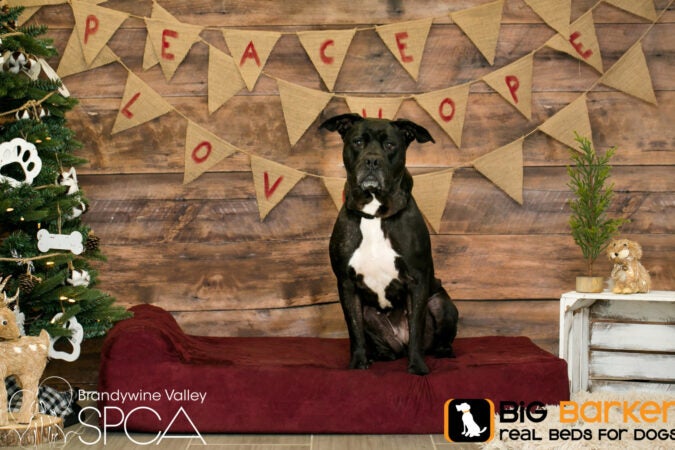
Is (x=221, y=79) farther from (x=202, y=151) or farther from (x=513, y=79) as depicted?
(x=513, y=79)

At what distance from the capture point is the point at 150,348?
287 cm

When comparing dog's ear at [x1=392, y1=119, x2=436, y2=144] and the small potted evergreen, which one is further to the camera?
the small potted evergreen

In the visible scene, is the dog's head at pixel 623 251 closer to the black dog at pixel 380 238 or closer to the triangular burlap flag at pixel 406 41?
the black dog at pixel 380 238

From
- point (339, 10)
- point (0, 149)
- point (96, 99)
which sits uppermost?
point (339, 10)

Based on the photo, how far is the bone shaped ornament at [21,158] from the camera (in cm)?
281

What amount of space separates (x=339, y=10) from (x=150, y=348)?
6.04 ft

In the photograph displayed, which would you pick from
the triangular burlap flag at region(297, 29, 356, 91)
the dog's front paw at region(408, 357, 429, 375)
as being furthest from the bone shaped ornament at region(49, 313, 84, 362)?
the triangular burlap flag at region(297, 29, 356, 91)

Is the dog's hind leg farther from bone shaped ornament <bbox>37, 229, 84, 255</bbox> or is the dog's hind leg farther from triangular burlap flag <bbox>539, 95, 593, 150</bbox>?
bone shaped ornament <bbox>37, 229, 84, 255</bbox>

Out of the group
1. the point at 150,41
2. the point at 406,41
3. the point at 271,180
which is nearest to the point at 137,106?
the point at 150,41

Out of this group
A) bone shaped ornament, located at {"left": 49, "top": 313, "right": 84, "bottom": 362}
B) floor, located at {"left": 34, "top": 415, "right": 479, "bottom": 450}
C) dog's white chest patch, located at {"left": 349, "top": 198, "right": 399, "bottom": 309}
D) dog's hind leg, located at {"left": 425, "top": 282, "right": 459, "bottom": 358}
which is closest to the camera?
floor, located at {"left": 34, "top": 415, "right": 479, "bottom": 450}

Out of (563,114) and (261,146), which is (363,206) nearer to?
(261,146)

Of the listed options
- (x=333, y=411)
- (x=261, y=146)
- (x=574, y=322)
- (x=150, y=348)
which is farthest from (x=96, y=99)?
(x=574, y=322)

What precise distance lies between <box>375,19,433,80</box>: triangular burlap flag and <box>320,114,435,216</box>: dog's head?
746 millimetres

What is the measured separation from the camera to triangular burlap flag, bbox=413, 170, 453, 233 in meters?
3.79
